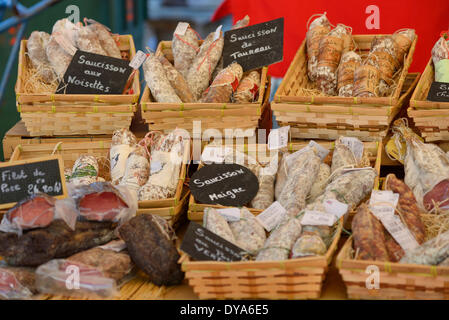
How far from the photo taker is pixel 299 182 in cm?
203

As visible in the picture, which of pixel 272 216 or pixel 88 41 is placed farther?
pixel 88 41

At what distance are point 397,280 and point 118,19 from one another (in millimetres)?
4329

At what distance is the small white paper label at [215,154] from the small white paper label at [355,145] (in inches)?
19.0

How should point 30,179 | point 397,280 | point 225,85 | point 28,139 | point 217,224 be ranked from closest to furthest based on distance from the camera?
point 397,280, point 217,224, point 30,179, point 225,85, point 28,139

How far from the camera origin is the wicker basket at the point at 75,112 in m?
2.49

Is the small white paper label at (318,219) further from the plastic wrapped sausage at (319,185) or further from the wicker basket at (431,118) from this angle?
the wicker basket at (431,118)

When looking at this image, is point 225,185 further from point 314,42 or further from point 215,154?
point 314,42

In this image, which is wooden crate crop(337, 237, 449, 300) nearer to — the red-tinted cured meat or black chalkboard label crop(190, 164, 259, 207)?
black chalkboard label crop(190, 164, 259, 207)

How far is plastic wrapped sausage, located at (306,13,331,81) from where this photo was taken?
280 cm

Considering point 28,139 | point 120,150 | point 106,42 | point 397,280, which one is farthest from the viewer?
point 106,42

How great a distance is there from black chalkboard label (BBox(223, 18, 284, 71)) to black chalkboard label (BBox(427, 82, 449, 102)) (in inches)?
29.0

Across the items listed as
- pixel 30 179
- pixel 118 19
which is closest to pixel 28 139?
pixel 30 179

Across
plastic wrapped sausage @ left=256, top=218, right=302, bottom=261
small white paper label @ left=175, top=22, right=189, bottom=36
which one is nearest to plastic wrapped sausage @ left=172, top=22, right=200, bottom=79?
small white paper label @ left=175, top=22, right=189, bottom=36
